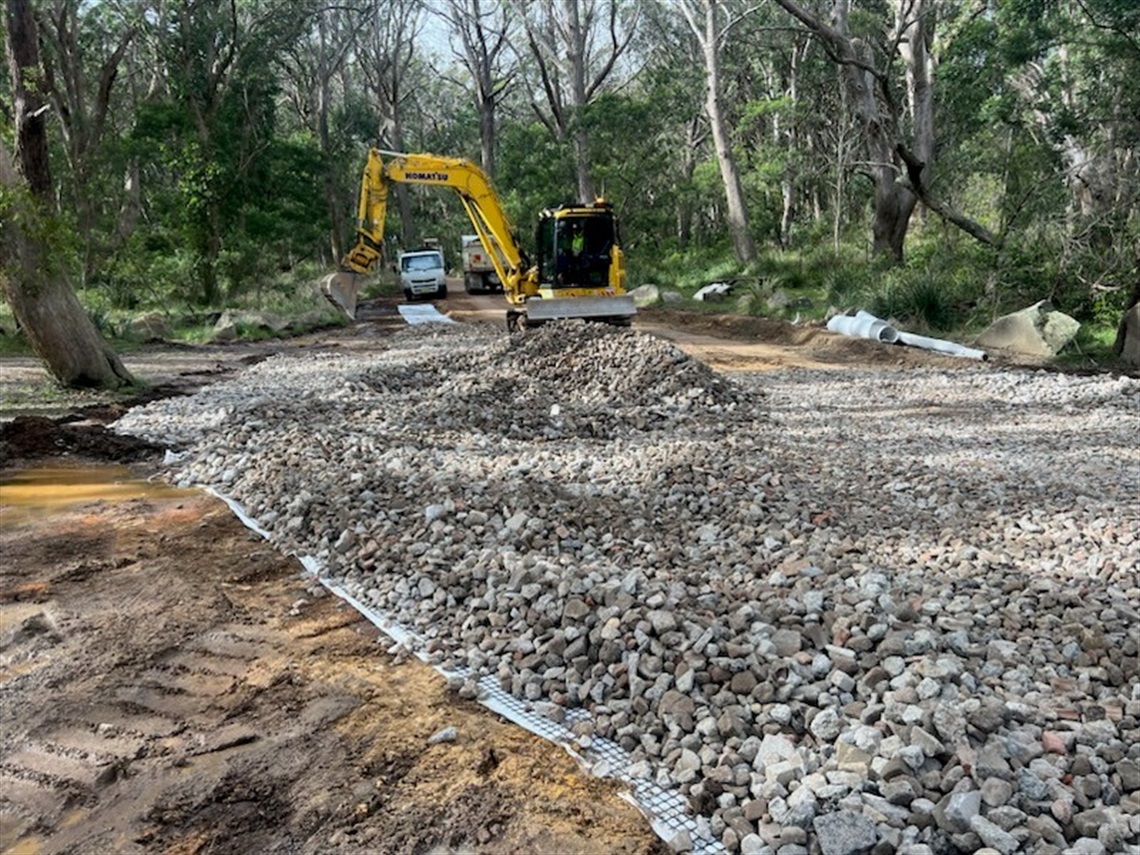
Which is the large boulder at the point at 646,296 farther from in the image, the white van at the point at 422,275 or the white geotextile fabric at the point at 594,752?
the white geotextile fabric at the point at 594,752

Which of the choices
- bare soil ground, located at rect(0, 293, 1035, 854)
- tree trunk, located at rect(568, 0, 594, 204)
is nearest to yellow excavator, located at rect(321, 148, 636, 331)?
bare soil ground, located at rect(0, 293, 1035, 854)

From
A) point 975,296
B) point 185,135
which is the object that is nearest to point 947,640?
point 975,296

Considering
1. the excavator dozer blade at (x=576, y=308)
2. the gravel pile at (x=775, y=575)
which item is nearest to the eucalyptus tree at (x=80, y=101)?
the excavator dozer blade at (x=576, y=308)

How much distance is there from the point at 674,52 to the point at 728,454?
35.0 m

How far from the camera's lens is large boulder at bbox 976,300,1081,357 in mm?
12555

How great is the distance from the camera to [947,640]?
3.83 meters

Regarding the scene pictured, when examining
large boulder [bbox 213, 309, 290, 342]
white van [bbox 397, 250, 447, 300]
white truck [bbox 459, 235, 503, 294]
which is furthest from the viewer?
white truck [bbox 459, 235, 503, 294]

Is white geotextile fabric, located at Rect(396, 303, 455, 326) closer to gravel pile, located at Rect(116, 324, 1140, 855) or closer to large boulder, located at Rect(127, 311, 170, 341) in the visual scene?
large boulder, located at Rect(127, 311, 170, 341)

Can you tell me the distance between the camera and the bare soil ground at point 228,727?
3025 millimetres

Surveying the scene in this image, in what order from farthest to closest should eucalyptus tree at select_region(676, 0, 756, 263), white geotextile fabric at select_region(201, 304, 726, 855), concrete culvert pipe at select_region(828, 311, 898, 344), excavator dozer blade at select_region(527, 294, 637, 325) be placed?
eucalyptus tree at select_region(676, 0, 756, 263) < excavator dozer blade at select_region(527, 294, 637, 325) < concrete culvert pipe at select_region(828, 311, 898, 344) < white geotextile fabric at select_region(201, 304, 726, 855)

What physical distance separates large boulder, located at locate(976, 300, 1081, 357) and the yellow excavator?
236 inches

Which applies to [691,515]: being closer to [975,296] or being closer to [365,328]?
[975,296]

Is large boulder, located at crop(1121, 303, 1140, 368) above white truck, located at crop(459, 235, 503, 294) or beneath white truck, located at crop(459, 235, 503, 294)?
beneath

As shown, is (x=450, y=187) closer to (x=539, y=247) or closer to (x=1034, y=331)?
(x=539, y=247)
